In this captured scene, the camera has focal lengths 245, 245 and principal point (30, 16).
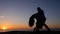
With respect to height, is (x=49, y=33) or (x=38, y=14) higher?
(x=38, y=14)

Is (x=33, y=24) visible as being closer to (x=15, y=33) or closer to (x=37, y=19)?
(x=37, y=19)

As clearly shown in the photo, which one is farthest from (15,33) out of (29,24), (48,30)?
(48,30)

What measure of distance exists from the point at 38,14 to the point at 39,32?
59.3 inches

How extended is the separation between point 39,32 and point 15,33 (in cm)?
227

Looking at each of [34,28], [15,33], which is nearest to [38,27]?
[34,28]

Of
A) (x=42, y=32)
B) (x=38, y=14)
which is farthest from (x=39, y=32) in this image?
(x=38, y=14)

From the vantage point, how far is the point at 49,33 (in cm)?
2031

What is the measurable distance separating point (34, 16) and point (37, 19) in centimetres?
36

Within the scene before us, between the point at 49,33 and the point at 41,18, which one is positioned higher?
the point at 41,18

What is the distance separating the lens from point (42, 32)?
66.9ft

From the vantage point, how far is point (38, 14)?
2050 centimetres

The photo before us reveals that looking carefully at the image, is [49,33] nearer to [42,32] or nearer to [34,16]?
[42,32]

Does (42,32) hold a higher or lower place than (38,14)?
lower

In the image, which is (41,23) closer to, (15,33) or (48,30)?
(48,30)
